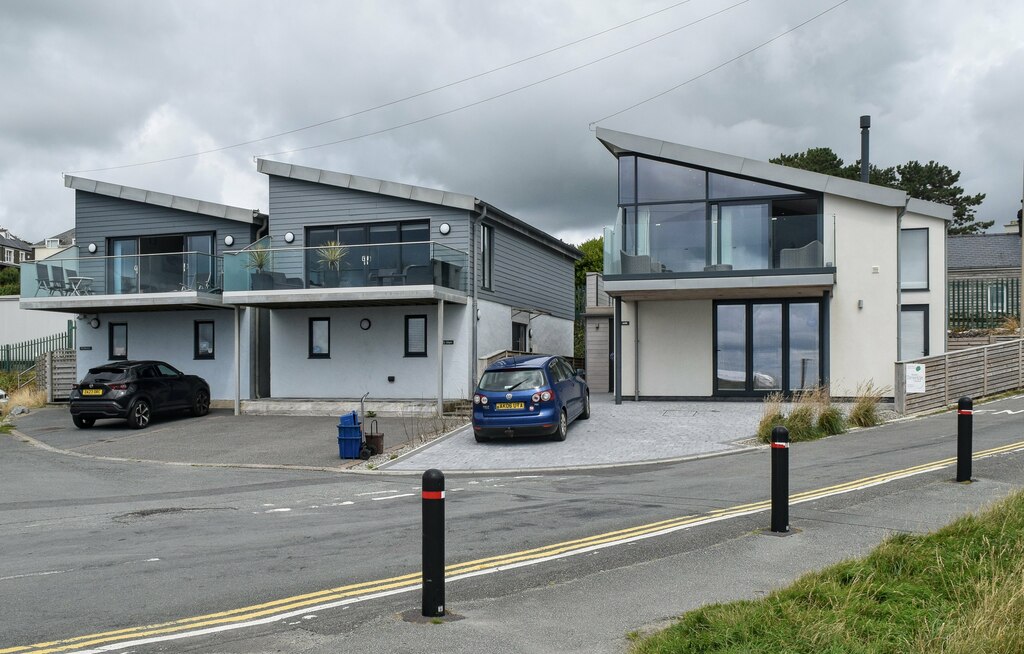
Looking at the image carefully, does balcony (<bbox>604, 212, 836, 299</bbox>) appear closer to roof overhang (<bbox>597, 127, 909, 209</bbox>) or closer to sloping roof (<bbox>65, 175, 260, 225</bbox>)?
Result: roof overhang (<bbox>597, 127, 909, 209</bbox>)

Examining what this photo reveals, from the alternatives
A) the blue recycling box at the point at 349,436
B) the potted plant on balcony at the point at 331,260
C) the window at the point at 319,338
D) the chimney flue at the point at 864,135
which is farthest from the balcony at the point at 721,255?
the window at the point at 319,338

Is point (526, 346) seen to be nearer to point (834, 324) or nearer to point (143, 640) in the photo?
point (834, 324)

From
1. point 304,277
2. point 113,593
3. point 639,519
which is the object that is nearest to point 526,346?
point 304,277

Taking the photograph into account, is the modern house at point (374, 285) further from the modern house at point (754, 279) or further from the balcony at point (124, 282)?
the modern house at point (754, 279)

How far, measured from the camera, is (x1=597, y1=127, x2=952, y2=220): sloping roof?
21.7 metres

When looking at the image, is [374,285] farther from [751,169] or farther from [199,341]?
[751,169]

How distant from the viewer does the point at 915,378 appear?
62.3 ft

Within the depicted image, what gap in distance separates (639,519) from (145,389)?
16.8 m

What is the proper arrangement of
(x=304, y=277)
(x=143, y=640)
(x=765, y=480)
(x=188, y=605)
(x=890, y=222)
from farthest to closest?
1. (x=304, y=277)
2. (x=890, y=222)
3. (x=765, y=480)
4. (x=188, y=605)
5. (x=143, y=640)

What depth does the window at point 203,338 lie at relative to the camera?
26.9m

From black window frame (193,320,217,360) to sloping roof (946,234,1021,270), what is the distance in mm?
32537

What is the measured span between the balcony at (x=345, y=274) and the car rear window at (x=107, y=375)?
344cm

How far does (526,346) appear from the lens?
29.3 m

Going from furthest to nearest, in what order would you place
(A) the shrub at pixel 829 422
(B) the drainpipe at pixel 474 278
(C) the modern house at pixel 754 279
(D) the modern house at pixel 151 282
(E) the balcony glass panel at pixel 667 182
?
(D) the modern house at pixel 151 282
(B) the drainpipe at pixel 474 278
(E) the balcony glass panel at pixel 667 182
(C) the modern house at pixel 754 279
(A) the shrub at pixel 829 422
